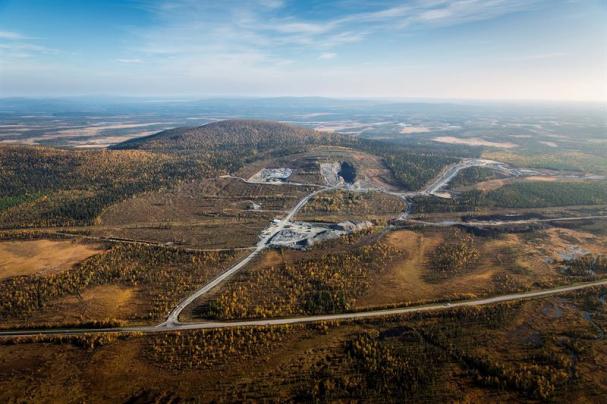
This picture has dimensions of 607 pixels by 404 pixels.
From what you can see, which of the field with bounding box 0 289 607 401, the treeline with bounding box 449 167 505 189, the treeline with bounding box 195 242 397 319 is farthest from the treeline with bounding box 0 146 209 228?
the treeline with bounding box 449 167 505 189

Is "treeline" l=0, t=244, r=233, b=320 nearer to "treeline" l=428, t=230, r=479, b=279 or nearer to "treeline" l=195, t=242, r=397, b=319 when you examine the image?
"treeline" l=195, t=242, r=397, b=319

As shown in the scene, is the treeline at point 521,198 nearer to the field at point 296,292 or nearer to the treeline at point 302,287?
the field at point 296,292

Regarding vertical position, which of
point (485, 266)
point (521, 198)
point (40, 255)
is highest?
point (521, 198)

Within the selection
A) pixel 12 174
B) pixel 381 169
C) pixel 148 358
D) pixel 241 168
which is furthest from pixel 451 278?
pixel 12 174

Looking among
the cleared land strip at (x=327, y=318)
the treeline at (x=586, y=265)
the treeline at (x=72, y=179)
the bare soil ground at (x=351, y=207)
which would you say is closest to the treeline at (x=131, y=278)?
the cleared land strip at (x=327, y=318)

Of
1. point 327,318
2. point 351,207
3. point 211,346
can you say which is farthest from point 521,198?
point 211,346

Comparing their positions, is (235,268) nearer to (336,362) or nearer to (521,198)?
(336,362)

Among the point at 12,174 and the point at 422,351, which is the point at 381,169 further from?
the point at 12,174
